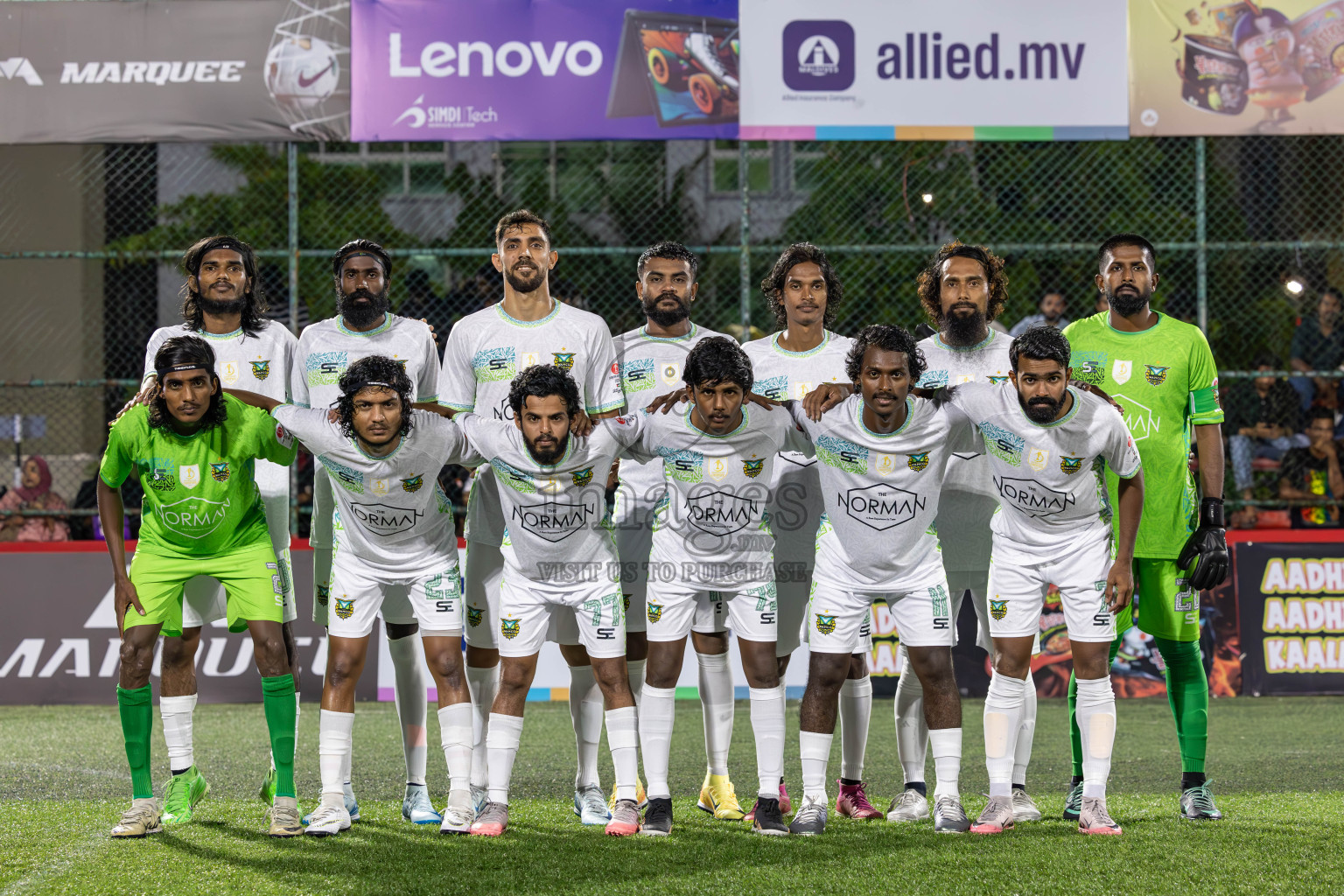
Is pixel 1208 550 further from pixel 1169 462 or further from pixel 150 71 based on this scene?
pixel 150 71

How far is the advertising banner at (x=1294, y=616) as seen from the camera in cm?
930

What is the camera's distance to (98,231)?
56.6ft

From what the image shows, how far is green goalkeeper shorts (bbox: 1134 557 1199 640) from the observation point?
561cm

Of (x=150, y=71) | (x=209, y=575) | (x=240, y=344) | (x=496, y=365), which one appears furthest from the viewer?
(x=150, y=71)

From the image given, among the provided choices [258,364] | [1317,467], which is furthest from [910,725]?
[1317,467]

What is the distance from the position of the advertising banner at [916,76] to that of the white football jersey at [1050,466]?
4832 mm

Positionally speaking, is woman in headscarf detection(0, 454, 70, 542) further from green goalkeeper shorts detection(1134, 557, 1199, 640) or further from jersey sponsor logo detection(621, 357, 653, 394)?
green goalkeeper shorts detection(1134, 557, 1199, 640)

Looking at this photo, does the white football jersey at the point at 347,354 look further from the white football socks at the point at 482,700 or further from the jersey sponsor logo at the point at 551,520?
the white football socks at the point at 482,700

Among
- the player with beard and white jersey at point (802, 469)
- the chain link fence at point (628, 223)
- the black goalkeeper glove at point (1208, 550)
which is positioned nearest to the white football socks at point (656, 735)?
the player with beard and white jersey at point (802, 469)

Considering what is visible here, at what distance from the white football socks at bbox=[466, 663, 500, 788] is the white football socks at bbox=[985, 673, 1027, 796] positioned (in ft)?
6.78

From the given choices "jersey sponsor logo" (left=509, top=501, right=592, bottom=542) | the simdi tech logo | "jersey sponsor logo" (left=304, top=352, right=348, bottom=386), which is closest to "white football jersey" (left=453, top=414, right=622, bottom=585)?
"jersey sponsor logo" (left=509, top=501, right=592, bottom=542)

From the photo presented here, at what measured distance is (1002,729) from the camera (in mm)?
5184

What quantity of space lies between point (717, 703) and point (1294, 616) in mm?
5637

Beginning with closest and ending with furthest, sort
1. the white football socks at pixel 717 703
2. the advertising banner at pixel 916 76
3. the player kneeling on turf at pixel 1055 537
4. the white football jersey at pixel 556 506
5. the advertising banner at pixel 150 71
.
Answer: the player kneeling on turf at pixel 1055 537, the white football jersey at pixel 556 506, the white football socks at pixel 717 703, the advertising banner at pixel 916 76, the advertising banner at pixel 150 71
